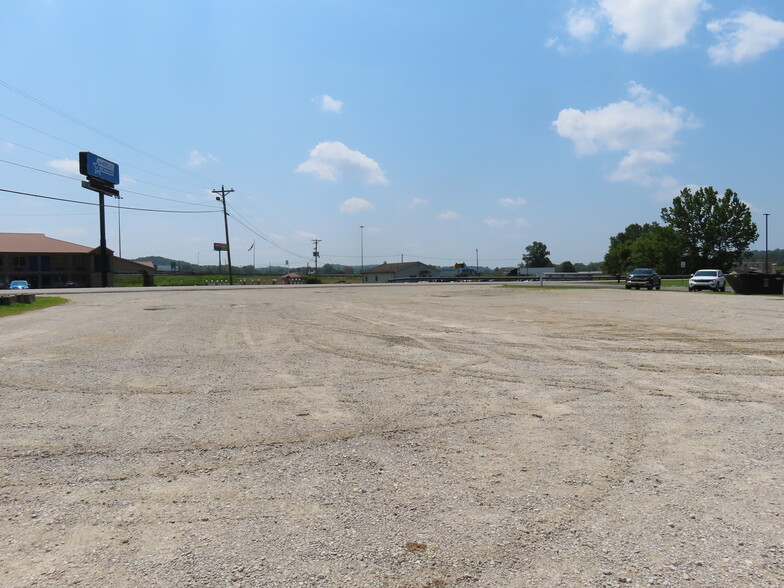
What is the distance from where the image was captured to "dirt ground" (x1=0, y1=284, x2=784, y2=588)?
3.12 metres

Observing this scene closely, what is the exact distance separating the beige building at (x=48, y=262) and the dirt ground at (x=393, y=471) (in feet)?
254

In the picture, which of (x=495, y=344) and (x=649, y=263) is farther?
(x=649, y=263)

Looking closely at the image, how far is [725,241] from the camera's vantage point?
83.6 m

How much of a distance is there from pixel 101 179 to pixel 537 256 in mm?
146317

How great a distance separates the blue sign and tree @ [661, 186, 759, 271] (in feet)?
288

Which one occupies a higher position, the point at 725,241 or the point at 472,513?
the point at 725,241

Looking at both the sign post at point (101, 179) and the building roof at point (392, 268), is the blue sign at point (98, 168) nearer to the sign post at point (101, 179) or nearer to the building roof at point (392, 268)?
the sign post at point (101, 179)

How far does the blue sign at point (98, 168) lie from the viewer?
6047cm

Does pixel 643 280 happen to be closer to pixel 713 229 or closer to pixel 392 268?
pixel 713 229

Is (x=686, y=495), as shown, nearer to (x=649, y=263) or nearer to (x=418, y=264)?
(x=649, y=263)

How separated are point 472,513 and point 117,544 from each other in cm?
245

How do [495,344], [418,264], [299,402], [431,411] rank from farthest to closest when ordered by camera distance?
[418,264] → [495,344] → [299,402] → [431,411]

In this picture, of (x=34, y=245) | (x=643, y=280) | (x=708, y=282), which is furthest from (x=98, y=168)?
(x=708, y=282)

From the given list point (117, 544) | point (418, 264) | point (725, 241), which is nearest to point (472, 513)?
point (117, 544)
